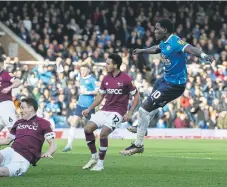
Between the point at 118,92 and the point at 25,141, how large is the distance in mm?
3314

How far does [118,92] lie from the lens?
16938 millimetres

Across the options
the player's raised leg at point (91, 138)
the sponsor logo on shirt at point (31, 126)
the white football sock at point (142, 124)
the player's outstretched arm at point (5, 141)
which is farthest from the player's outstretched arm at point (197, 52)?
the player's outstretched arm at point (5, 141)

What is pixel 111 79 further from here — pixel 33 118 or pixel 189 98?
pixel 189 98

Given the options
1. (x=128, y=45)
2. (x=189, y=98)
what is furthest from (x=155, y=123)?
(x=128, y=45)

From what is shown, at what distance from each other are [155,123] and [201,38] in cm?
754

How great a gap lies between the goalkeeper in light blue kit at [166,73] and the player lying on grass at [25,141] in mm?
3041

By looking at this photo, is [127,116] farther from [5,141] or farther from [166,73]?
[5,141]

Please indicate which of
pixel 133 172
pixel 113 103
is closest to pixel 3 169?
pixel 133 172

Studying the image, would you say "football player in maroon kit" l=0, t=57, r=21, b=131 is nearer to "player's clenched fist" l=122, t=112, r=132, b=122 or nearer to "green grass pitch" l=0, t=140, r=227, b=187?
"green grass pitch" l=0, t=140, r=227, b=187

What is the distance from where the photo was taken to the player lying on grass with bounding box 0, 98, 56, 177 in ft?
45.8

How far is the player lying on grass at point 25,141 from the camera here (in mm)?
13969

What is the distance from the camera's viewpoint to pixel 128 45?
40.6 metres

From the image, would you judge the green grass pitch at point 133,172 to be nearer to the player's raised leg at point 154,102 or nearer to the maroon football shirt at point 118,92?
the player's raised leg at point 154,102

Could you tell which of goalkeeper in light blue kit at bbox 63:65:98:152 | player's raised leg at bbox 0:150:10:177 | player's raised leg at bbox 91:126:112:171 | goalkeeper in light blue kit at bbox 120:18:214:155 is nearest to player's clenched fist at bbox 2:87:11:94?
goalkeeper in light blue kit at bbox 120:18:214:155
